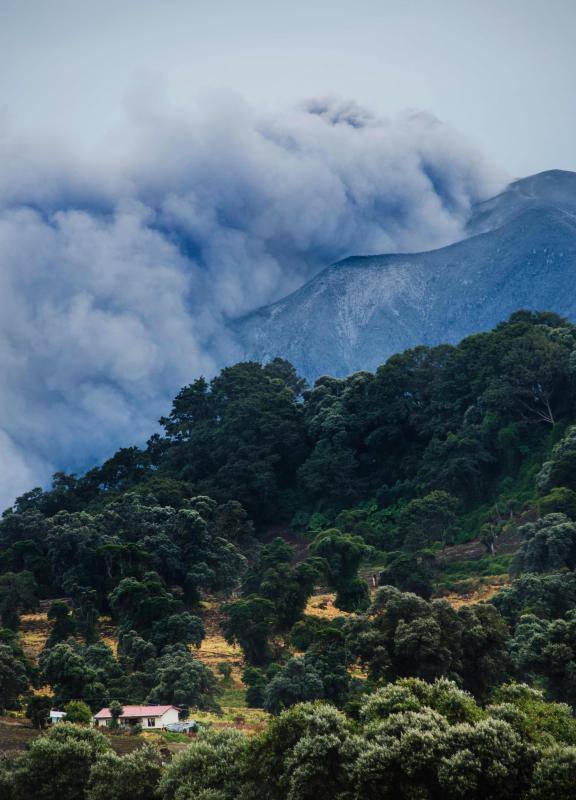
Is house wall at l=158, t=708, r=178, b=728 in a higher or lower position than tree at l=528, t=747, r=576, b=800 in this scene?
higher

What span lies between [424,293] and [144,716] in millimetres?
121015

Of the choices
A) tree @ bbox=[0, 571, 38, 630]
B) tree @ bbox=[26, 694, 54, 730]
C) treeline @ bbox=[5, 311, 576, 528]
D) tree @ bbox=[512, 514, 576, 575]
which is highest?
treeline @ bbox=[5, 311, 576, 528]

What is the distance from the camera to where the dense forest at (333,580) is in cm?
2784

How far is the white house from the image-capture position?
46344 mm

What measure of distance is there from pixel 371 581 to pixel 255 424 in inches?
1258

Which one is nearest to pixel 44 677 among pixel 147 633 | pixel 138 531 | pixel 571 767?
pixel 147 633

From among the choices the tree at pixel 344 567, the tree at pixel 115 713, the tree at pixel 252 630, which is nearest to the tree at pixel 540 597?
the tree at pixel 252 630

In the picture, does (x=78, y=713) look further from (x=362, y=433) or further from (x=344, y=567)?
(x=362, y=433)

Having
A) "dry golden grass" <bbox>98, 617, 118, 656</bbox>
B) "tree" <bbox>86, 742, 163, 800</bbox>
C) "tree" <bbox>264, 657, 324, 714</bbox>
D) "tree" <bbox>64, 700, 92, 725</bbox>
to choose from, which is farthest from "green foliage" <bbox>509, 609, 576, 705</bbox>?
"dry golden grass" <bbox>98, 617, 118, 656</bbox>

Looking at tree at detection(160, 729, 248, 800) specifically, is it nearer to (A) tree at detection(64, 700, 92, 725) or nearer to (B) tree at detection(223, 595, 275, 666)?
(A) tree at detection(64, 700, 92, 725)

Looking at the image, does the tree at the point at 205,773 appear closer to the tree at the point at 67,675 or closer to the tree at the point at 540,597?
the tree at the point at 67,675

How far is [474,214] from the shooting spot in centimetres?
16488

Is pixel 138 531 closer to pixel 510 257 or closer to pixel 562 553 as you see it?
pixel 562 553

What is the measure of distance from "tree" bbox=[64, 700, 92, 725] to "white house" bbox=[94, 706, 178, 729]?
1742mm
